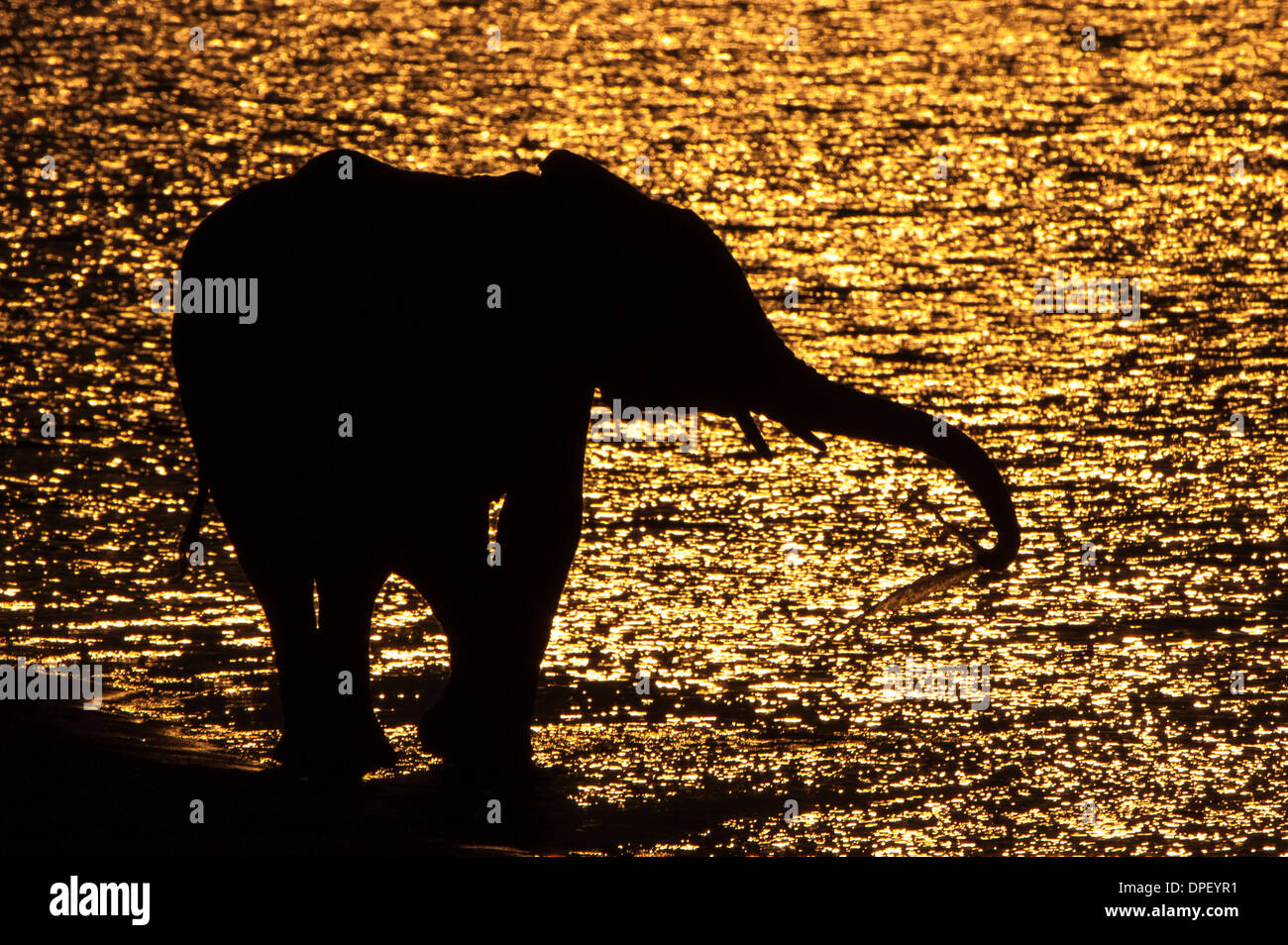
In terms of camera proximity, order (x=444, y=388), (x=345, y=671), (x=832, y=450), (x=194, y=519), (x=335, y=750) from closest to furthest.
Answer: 1. (x=444, y=388)
2. (x=345, y=671)
3. (x=335, y=750)
4. (x=194, y=519)
5. (x=832, y=450)

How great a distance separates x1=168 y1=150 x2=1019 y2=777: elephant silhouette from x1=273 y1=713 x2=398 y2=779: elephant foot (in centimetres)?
1

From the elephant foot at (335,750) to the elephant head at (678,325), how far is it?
1758 mm

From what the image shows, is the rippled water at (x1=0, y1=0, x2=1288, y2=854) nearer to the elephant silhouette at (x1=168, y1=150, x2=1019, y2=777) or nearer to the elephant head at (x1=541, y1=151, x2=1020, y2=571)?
the elephant head at (x1=541, y1=151, x2=1020, y2=571)

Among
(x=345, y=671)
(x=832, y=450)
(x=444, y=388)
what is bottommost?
(x=345, y=671)

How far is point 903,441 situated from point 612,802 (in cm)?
187

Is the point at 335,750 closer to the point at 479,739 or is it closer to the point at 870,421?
the point at 479,739

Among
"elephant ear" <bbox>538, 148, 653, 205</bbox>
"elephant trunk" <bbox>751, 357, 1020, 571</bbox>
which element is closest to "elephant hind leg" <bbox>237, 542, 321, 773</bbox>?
"elephant ear" <bbox>538, 148, 653, 205</bbox>

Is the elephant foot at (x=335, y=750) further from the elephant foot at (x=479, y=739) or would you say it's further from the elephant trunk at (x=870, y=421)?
the elephant trunk at (x=870, y=421)

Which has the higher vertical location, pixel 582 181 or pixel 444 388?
pixel 582 181

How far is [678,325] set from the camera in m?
9.71

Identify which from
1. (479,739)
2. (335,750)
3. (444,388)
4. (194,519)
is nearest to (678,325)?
(444,388)

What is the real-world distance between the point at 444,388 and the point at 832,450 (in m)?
6.09

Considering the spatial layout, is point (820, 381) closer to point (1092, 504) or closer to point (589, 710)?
point (589, 710)

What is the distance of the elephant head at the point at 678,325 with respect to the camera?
969 centimetres
